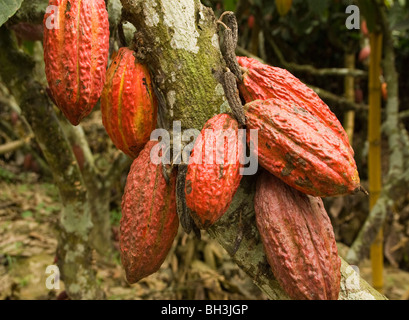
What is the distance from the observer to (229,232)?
2.29 feet

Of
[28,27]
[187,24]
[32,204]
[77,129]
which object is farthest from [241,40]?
[187,24]

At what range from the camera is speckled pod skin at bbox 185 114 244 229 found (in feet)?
1.95

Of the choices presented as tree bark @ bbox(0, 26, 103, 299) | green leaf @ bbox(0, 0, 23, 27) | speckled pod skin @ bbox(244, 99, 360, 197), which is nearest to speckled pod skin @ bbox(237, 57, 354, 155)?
speckled pod skin @ bbox(244, 99, 360, 197)

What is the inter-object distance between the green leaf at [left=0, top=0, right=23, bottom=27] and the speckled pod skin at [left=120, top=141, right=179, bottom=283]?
13.8 inches

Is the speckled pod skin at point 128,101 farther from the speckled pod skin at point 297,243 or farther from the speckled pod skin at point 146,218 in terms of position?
the speckled pod skin at point 297,243

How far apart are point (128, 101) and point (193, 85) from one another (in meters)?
0.12

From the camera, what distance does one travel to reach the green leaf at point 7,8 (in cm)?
69

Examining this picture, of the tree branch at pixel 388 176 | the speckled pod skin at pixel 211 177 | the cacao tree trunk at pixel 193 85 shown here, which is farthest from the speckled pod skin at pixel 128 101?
the tree branch at pixel 388 176

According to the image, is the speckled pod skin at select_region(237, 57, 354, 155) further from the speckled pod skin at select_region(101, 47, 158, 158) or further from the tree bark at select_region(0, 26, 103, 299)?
the tree bark at select_region(0, 26, 103, 299)

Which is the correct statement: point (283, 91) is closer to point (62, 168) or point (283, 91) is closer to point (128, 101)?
point (128, 101)

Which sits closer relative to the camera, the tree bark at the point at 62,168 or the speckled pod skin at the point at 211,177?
the speckled pod skin at the point at 211,177

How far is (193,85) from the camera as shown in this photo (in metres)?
0.70

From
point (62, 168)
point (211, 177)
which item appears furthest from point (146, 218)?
point (62, 168)

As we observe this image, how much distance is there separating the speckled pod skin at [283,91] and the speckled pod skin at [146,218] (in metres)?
0.21
